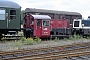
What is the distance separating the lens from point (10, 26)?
16547 millimetres

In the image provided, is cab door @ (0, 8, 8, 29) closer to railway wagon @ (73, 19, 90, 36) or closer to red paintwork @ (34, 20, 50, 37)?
red paintwork @ (34, 20, 50, 37)

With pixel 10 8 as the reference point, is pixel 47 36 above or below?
below

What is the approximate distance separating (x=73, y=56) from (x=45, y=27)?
9.71m

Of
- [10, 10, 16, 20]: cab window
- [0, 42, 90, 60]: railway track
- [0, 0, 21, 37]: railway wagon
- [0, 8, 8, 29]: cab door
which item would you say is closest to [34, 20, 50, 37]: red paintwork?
[0, 0, 21, 37]: railway wagon

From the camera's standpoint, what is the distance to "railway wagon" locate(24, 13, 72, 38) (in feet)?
59.4

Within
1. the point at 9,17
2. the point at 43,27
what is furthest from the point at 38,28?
the point at 9,17

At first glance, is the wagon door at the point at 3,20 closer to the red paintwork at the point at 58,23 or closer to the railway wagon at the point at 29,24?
the railway wagon at the point at 29,24

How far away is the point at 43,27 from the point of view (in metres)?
18.2

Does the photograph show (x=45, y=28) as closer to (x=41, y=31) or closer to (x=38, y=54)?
(x=41, y=31)

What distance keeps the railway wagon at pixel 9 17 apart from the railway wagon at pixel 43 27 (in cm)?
184

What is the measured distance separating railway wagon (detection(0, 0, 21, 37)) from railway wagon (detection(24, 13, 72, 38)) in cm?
184

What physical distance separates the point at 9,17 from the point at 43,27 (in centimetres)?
361

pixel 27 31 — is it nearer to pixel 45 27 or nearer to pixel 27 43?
pixel 45 27

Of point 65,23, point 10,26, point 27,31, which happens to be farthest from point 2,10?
point 65,23
